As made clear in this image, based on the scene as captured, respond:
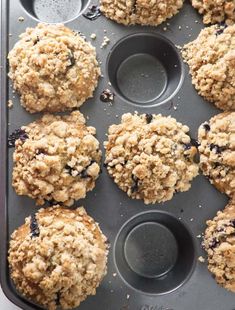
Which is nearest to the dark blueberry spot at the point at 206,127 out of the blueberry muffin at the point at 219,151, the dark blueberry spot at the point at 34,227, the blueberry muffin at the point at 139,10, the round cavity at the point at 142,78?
the blueberry muffin at the point at 219,151

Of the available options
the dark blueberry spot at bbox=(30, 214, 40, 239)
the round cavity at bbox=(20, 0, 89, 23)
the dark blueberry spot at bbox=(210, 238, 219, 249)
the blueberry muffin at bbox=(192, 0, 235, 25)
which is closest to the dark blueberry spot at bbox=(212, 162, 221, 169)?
the dark blueberry spot at bbox=(210, 238, 219, 249)

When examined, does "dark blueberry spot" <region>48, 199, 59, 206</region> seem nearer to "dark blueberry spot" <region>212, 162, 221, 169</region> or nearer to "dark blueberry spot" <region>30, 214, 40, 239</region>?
"dark blueberry spot" <region>30, 214, 40, 239</region>

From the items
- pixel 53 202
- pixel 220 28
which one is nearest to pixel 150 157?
pixel 53 202

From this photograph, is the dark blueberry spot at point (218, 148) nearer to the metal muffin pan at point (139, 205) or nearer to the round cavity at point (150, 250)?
the metal muffin pan at point (139, 205)

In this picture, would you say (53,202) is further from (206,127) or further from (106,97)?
(206,127)

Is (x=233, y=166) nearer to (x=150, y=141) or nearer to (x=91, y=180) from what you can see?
(x=150, y=141)

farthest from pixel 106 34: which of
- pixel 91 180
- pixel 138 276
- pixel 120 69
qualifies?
pixel 138 276

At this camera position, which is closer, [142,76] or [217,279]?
[217,279]
